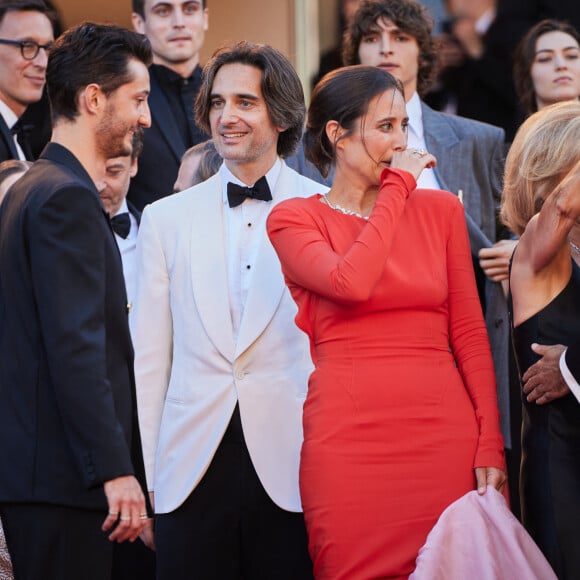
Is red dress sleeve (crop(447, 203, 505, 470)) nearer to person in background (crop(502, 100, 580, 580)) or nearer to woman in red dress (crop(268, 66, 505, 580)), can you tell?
woman in red dress (crop(268, 66, 505, 580))

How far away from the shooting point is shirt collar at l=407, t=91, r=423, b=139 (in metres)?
5.33

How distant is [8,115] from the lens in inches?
219

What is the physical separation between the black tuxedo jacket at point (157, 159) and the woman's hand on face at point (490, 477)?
2.47 meters

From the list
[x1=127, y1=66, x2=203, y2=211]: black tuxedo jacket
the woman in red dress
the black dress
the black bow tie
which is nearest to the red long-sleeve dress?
the woman in red dress

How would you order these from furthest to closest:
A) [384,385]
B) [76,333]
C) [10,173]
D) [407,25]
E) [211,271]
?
1. [407,25]
2. [10,173]
3. [211,271]
4. [384,385]
5. [76,333]

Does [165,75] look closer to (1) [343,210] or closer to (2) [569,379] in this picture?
(1) [343,210]

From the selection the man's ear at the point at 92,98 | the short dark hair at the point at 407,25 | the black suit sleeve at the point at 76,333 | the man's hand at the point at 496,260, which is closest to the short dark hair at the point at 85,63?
the man's ear at the point at 92,98

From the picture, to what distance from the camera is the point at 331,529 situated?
3479mm

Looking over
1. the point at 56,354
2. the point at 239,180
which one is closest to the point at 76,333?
the point at 56,354

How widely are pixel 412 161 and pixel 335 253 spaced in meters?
0.38

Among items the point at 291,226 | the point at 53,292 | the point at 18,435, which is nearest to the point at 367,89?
the point at 291,226

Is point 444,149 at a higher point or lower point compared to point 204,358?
higher

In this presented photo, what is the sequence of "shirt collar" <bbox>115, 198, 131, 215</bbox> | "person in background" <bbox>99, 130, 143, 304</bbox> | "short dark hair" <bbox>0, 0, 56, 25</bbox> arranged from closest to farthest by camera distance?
1. "person in background" <bbox>99, 130, 143, 304</bbox>
2. "shirt collar" <bbox>115, 198, 131, 215</bbox>
3. "short dark hair" <bbox>0, 0, 56, 25</bbox>

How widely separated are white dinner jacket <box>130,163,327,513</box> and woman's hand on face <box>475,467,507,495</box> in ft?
2.10
